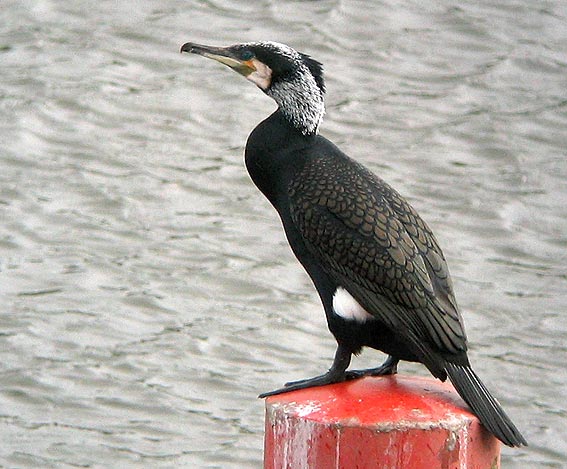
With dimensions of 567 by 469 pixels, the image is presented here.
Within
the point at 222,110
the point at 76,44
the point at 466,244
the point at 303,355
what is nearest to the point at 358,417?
the point at 303,355

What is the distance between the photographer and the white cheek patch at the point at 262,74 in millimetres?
3986

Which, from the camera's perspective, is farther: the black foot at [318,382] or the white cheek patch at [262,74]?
the white cheek patch at [262,74]

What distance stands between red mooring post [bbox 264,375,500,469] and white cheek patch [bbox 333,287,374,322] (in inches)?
15.2

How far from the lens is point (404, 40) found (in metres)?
10.1

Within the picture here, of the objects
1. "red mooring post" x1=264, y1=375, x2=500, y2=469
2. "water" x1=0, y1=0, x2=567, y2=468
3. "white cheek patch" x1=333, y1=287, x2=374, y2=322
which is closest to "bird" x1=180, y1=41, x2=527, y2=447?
"white cheek patch" x1=333, y1=287, x2=374, y2=322

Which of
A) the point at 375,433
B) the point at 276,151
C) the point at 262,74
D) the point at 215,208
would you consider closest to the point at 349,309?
the point at 276,151

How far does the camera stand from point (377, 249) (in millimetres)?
3676

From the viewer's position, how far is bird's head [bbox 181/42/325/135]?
3893mm

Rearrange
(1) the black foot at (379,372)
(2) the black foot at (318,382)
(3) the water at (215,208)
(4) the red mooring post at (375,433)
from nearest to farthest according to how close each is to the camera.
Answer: (4) the red mooring post at (375,433)
(2) the black foot at (318,382)
(1) the black foot at (379,372)
(3) the water at (215,208)

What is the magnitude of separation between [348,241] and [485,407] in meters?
0.69

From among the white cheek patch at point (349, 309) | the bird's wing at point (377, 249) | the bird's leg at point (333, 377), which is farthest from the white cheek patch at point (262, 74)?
the bird's leg at point (333, 377)

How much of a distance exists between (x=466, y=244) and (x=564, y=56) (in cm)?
257

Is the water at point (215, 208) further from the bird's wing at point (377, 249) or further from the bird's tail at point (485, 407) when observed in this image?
the bird's tail at point (485, 407)

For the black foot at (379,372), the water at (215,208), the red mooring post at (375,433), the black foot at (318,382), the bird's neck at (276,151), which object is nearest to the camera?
the red mooring post at (375,433)
